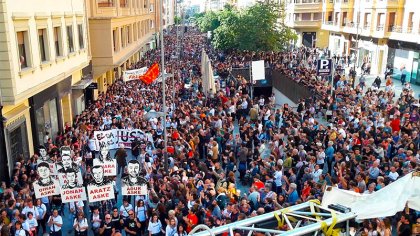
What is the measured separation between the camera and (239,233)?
741 cm

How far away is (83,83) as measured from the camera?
23.9 meters

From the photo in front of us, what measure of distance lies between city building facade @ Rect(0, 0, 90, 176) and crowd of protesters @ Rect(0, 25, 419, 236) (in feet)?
3.09

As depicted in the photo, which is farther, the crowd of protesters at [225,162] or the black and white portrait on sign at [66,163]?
the black and white portrait on sign at [66,163]

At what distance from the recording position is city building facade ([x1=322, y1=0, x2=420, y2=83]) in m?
37.4

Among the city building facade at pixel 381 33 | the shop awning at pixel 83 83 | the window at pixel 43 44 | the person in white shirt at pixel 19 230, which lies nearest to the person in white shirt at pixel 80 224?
the person in white shirt at pixel 19 230

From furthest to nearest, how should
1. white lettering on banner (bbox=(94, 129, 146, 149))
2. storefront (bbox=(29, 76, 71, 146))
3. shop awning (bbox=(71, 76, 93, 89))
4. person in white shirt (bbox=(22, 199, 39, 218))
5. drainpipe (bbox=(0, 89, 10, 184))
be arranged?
shop awning (bbox=(71, 76, 93, 89)) < storefront (bbox=(29, 76, 71, 146)) < white lettering on banner (bbox=(94, 129, 146, 149)) < drainpipe (bbox=(0, 89, 10, 184)) < person in white shirt (bbox=(22, 199, 39, 218))

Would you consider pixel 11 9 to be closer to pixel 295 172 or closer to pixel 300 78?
pixel 295 172

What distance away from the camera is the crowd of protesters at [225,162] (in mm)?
11094

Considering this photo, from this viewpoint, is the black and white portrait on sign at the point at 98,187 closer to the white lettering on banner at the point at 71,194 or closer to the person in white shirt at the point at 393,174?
the white lettering on banner at the point at 71,194

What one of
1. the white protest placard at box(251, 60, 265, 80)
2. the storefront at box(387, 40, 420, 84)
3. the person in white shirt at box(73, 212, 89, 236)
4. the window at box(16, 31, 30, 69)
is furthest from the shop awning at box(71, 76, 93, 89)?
the storefront at box(387, 40, 420, 84)

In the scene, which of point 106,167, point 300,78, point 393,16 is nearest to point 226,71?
point 300,78

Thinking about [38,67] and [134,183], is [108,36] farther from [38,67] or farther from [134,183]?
[134,183]

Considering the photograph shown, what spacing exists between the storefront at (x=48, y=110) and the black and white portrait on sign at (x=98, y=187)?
25.3 ft

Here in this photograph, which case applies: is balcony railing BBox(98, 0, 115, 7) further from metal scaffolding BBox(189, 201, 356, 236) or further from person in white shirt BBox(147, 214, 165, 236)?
metal scaffolding BBox(189, 201, 356, 236)
